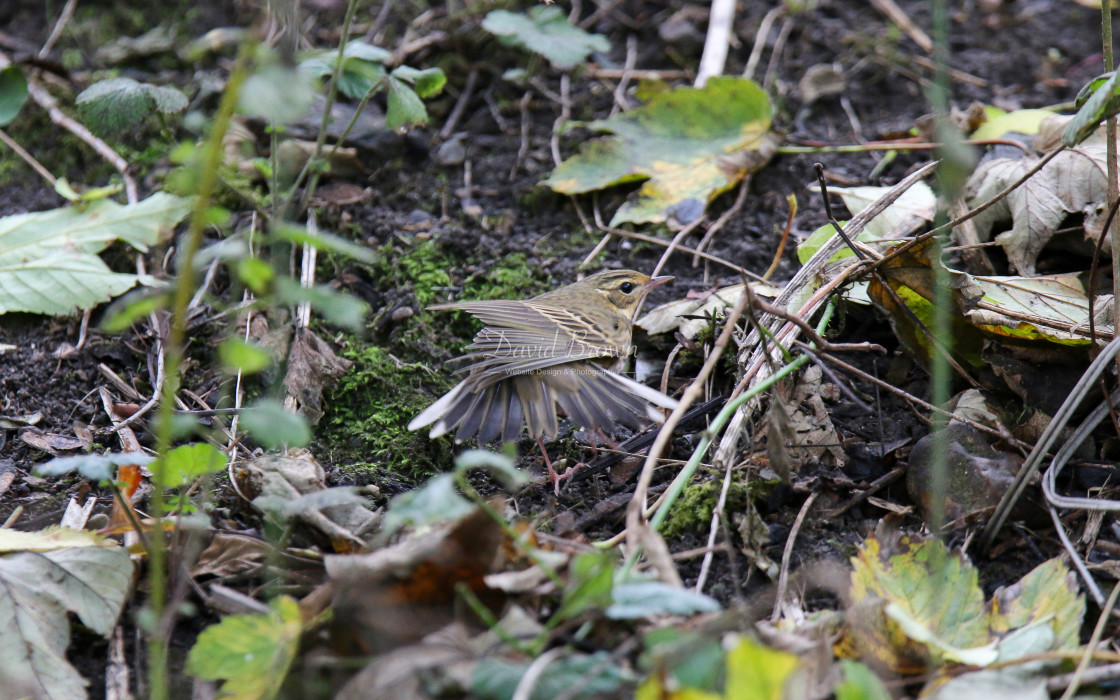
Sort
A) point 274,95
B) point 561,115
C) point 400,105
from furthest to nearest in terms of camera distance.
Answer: point 561,115 → point 400,105 → point 274,95

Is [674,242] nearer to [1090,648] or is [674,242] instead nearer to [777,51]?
[777,51]

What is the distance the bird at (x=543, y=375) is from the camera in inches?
150

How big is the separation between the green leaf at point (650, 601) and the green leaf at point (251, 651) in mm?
855

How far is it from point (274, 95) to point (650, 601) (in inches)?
55.8

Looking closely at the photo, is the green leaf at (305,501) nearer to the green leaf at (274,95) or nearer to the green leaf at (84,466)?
the green leaf at (84,466)

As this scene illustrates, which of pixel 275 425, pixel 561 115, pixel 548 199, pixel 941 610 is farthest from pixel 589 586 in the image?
pixel 561 115

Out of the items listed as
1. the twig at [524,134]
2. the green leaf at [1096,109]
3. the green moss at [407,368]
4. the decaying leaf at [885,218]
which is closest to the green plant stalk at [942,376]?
the green leaf at [1096,109]

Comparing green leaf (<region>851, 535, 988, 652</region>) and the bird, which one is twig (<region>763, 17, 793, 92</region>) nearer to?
the bird

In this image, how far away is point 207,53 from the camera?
19.9 feet

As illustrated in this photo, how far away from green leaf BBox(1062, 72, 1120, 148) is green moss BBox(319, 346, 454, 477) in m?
2.61

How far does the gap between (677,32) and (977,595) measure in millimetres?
4511

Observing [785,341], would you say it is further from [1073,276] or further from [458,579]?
[458,579]

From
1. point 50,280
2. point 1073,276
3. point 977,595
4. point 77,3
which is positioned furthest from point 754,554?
point 77,3

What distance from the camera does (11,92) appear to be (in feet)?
15.7
